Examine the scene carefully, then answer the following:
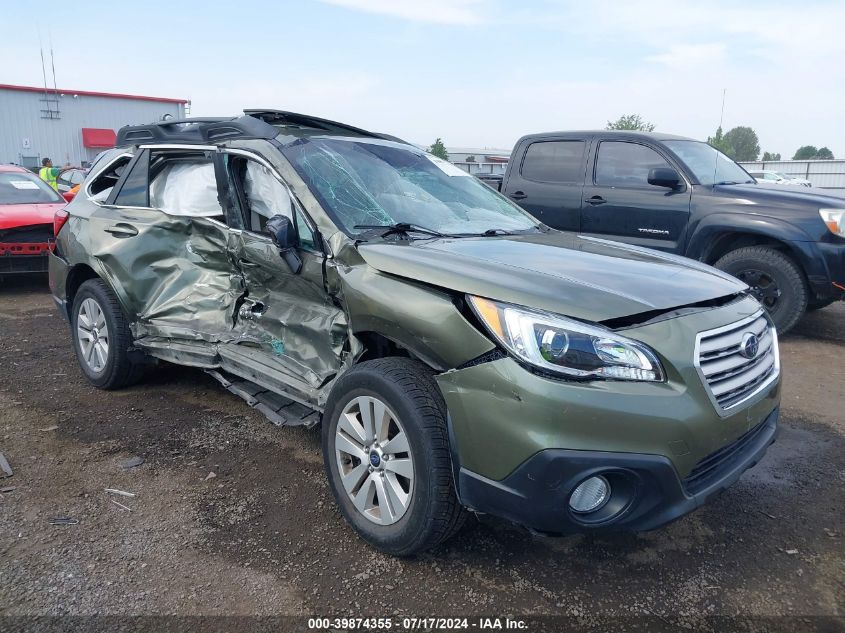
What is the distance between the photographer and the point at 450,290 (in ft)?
8.25

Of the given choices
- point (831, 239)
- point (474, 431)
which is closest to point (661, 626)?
point (474, 431)

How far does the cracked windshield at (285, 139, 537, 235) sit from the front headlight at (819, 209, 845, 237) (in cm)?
324

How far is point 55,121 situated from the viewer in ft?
101

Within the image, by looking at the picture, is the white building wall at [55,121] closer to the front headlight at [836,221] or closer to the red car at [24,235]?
the red car at [24,235]

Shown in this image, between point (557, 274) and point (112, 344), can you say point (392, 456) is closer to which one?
point (557, 274)

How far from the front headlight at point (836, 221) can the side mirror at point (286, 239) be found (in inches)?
187

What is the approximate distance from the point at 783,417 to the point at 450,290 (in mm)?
2941

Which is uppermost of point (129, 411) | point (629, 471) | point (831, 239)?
point (831, 239)

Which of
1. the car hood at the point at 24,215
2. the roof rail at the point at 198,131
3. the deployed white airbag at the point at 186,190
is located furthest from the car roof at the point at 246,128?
the car hood at the point at 24,215

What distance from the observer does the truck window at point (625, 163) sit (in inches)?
259

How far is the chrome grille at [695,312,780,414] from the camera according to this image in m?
2.39

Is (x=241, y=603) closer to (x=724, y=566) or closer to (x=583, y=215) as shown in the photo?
(x=724, y=566)

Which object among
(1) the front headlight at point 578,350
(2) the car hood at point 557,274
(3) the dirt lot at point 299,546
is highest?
(2) the car hood at point 557,274

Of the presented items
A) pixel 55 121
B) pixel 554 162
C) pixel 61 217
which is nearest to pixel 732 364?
pixel 61 217
